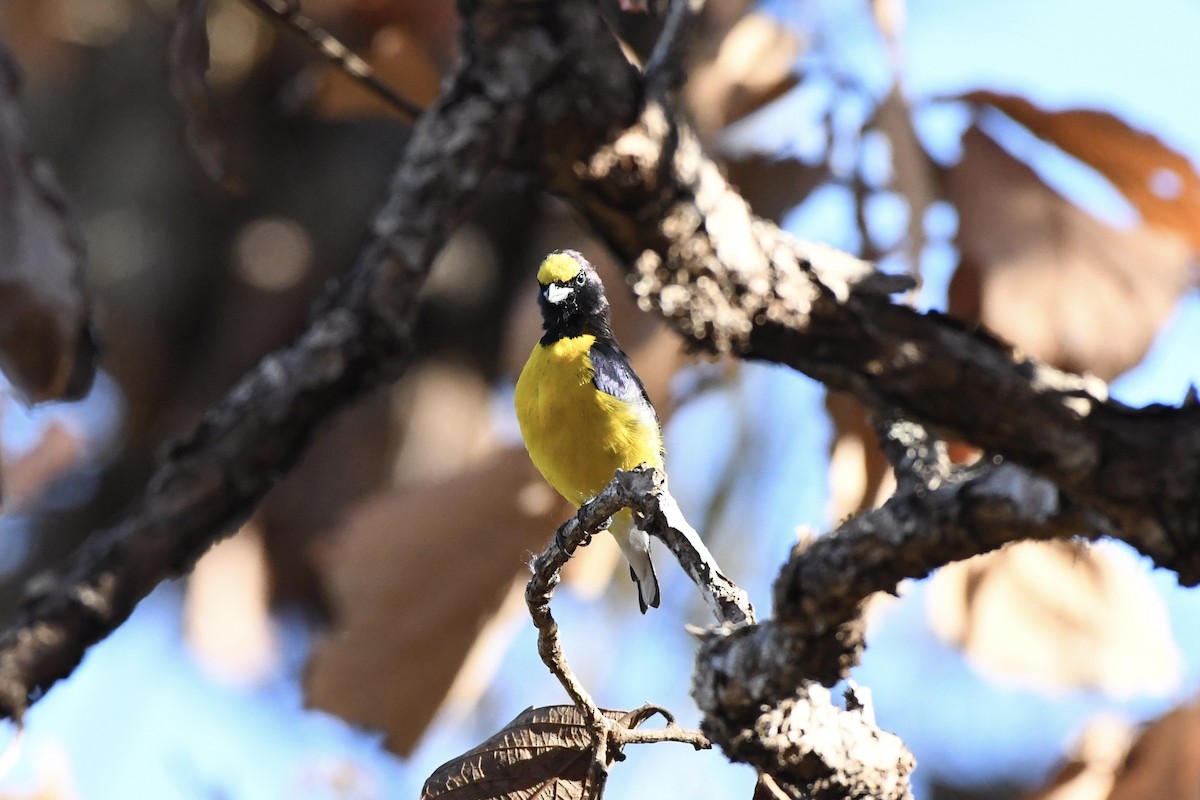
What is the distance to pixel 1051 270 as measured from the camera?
1600 millimetres

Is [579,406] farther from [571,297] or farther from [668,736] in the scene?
[668,736]

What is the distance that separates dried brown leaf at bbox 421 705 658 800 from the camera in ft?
2.87

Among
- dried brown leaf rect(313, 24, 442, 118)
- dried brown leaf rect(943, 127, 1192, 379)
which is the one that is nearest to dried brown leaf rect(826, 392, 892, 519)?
dried brown leaf rect(943, 127, 1192, 379)

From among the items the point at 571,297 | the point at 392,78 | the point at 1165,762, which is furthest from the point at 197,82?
the point at 1165,762

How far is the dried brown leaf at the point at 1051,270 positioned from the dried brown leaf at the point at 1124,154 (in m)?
0.06

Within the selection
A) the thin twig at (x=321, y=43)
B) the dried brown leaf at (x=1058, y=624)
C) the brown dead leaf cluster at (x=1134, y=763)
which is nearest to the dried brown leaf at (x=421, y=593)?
the thin twig at (x=321, y=43)

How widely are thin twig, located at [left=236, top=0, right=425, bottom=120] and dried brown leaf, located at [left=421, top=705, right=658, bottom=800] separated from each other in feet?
2.70

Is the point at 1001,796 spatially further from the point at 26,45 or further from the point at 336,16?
the point at 26,45

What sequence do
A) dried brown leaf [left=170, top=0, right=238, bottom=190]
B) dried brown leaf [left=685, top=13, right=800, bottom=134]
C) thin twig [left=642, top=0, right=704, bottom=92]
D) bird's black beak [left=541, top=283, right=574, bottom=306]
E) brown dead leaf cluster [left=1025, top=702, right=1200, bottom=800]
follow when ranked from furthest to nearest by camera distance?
dried brown leaf [left=685, top=13, right=800, bottom=134]
bird's black beak [left=541, top=283, right=574, bottom=306]
brown dead leaf cluster [left=1025, top=702, right=1200, bottom=800]
thin twig [left=642, top=0, right=704, bottom=92]
dried brown leaf [left=170, top=0, right=238, bottom=190]

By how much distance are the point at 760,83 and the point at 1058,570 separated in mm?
1001

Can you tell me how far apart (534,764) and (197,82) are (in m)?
0.77

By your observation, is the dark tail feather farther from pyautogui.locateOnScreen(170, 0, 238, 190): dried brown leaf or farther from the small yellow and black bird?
pyautogui.locateOnScreen(170, 0, 238, 190): dried brown leaf

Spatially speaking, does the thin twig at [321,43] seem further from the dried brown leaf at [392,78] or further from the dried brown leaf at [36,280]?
the dried brown leaf at [36,280]

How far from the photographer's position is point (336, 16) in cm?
263
